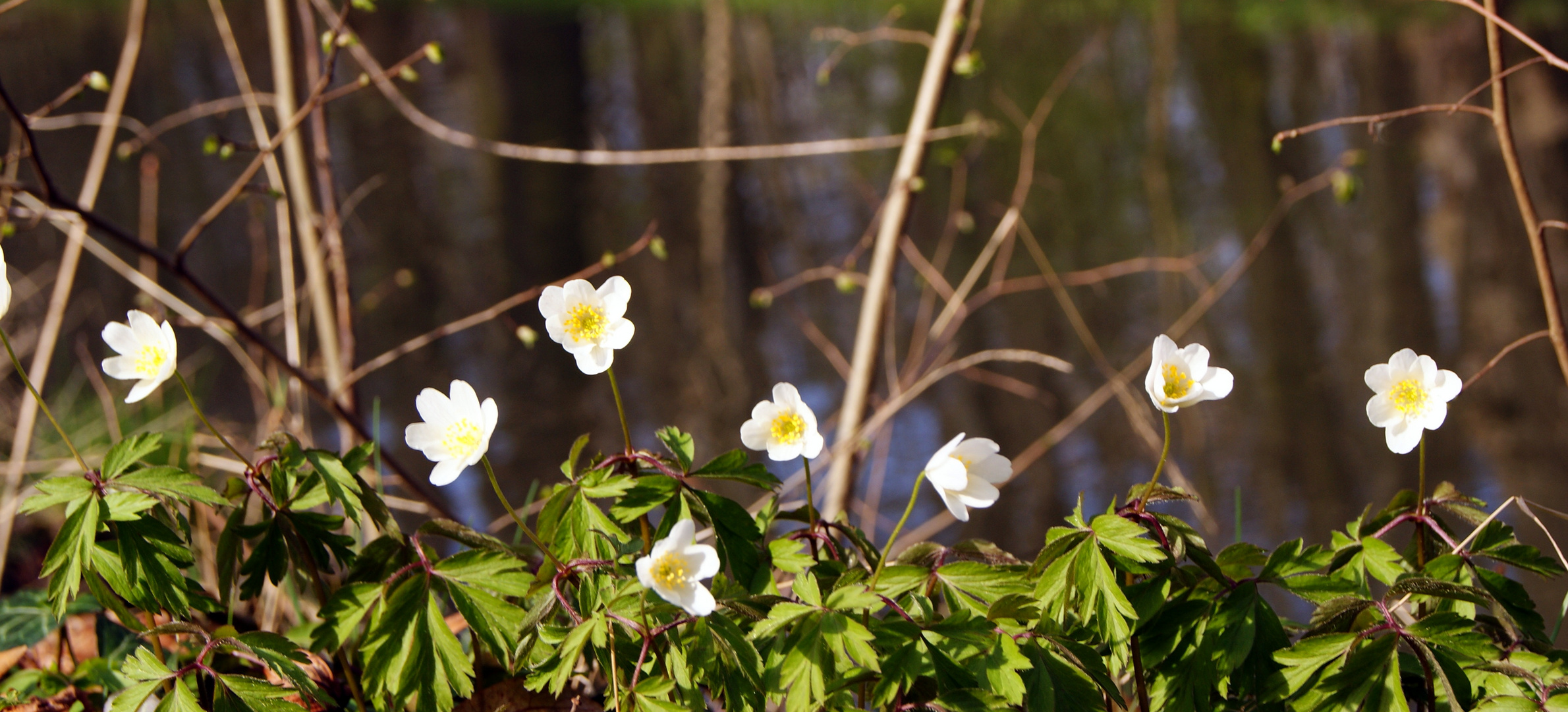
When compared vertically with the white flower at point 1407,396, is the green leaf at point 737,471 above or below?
below

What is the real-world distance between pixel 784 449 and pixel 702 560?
0.50 ft

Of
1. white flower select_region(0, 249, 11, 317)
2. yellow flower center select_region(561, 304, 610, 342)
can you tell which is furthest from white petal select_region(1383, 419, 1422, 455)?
white flower select_region(0, 249, 11, 317)

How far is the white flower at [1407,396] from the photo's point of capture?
1.00m

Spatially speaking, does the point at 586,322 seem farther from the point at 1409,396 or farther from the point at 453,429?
the point at 1409,396

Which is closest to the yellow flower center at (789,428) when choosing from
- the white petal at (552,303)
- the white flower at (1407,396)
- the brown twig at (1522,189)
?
the white petal at (552,303)

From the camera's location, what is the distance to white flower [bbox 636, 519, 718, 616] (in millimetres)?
851

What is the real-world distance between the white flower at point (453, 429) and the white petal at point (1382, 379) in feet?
2.77

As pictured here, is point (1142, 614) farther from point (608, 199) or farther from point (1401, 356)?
point (608, 199)

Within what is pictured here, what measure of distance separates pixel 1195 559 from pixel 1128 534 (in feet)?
0.31

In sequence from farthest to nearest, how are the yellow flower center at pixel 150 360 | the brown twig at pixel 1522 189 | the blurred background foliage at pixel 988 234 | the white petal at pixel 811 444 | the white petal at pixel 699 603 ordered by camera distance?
→ the blurred background foliage at pixel 988 234 < the brown twig at pixel 1522 189 < the yellow flower center at pixel 150 360 < the white petal at pixel 811 444 < the white petal at pixel 699 603

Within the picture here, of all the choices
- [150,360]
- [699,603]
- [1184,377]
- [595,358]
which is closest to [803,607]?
[699,603]

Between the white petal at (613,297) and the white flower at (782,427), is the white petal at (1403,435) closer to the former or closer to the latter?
the white flower at (782,427)

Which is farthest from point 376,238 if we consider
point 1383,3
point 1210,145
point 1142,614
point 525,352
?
point 1383,3

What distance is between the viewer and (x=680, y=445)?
3.29 ft
